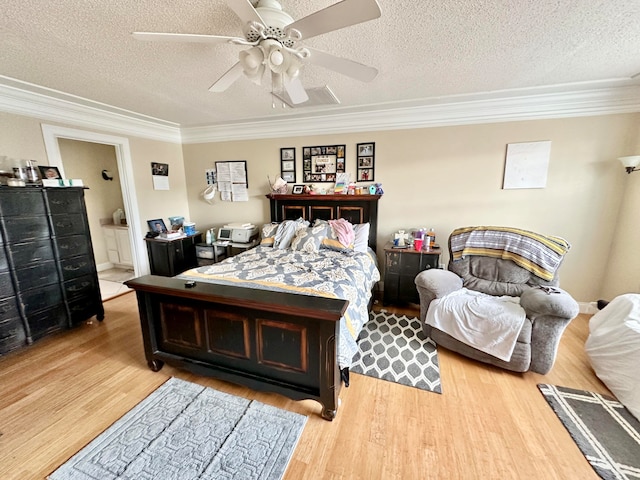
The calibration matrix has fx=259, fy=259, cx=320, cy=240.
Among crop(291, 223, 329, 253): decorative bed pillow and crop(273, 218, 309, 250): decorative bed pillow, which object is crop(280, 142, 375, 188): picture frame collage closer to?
crop(273, 218, 309, 250): decorative bed pillow

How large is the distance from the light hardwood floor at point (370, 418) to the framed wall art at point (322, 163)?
97.9 inches

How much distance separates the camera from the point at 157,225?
391 centimetres

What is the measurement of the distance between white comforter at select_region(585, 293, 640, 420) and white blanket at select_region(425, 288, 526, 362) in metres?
0.56

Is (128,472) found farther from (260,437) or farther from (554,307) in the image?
(554,307)

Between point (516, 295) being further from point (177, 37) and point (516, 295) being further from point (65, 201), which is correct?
point (65, 201)

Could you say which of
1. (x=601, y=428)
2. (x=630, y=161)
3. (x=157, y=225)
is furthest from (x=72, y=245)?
(x=630, y=161)

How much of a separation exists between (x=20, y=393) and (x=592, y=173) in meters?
5.37

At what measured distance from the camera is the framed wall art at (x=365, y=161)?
3.35 m

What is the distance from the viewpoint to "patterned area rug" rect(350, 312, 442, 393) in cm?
198

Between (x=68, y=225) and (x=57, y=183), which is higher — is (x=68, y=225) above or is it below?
below

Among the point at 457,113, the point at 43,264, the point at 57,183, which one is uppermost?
the point at 457,113

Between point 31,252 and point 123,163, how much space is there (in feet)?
5.53

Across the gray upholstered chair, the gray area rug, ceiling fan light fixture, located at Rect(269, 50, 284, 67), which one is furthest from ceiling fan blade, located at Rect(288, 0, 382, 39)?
the gray area rug

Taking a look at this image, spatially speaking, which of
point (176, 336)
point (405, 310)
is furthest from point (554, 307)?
point (176, 336)
